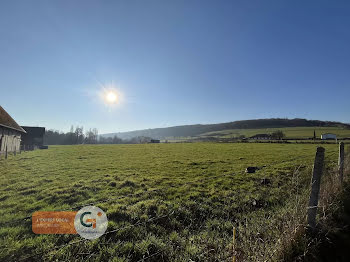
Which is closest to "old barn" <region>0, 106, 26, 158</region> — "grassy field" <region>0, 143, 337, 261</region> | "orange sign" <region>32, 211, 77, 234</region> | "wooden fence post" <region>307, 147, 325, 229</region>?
"grassy field" <region>0, 143, 337, 261</region>

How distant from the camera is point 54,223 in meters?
4.33

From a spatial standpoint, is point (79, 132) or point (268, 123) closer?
point (79, 132)

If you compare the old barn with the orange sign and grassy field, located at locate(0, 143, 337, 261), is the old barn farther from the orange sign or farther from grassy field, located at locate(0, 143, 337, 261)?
the orange sign

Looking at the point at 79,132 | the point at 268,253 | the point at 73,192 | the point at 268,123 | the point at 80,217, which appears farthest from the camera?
the point at 268,123

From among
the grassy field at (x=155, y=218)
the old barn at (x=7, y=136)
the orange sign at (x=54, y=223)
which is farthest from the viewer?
the old barn at (x=7, y=136)

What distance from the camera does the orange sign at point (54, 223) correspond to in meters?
4.05

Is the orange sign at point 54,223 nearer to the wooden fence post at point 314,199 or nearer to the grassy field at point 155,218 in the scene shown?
the grassy field at point 155,218

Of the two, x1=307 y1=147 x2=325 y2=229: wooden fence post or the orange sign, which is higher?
x1=307 y1=147 x2=325 y2=229: wooden fence post

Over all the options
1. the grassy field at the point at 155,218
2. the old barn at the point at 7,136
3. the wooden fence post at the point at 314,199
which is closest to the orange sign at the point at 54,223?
the grassy field at the point at 155,218

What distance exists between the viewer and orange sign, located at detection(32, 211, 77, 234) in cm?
405

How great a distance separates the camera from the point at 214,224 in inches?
178

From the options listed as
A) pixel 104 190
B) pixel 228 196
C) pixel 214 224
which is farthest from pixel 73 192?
pixel 228 196

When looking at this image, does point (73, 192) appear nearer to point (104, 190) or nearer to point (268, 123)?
point (104, 190)

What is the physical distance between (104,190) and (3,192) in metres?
4.40
